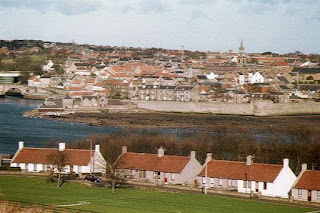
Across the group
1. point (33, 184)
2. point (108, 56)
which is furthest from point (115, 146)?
point (108, 56)

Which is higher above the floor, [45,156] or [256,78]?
→ [256,78]

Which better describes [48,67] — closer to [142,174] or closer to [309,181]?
[142,174]

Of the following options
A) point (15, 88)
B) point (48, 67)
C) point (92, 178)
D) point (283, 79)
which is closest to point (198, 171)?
point (92, 178)

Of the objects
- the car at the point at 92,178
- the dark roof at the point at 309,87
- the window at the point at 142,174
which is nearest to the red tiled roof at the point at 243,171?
the window at the point at 142,174

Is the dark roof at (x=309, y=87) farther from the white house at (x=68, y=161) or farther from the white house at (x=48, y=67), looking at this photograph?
the white house at (x=68, y=161)

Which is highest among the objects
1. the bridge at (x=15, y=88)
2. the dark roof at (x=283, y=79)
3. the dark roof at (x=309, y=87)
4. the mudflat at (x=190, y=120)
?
the dark roof at (x=283, y=79)

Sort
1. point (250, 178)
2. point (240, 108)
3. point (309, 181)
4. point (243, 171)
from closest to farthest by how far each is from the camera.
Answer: point (309, 181)
point (250, 178)
point (243, 171)
point (240, 108)

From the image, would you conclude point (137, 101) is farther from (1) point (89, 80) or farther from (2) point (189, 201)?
(2) point (189, 201)
